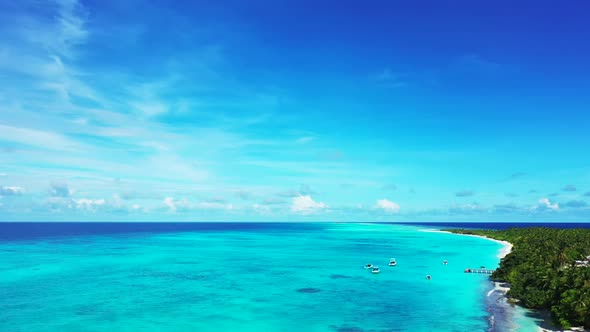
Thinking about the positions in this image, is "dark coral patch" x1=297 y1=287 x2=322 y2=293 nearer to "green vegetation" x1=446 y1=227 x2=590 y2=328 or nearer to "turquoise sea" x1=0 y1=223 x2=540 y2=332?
"turquoise sea" x1=0 y1=223 x2=540 y2=332

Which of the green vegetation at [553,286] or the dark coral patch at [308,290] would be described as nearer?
the green vegetation at [553,286]

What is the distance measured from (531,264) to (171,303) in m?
44.8

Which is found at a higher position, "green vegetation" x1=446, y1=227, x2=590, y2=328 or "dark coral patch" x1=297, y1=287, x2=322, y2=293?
"green vegetation" x1=446, y1=227, x2=590, y2=328

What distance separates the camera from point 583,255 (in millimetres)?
63406

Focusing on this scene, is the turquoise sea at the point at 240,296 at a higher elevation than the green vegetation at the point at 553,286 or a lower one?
lower

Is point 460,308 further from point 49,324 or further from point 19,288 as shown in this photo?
point 19,288

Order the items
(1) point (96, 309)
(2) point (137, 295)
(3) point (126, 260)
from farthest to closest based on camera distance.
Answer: (3) point (126, 260) < (2) point (137, 295) < (1) point (96, 309)

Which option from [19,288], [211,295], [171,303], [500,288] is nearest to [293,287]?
[211,295]

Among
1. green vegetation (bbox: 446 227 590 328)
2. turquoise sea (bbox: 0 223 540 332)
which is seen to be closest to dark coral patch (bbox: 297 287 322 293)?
turquoise sea (bbox: 0 223 540 332)

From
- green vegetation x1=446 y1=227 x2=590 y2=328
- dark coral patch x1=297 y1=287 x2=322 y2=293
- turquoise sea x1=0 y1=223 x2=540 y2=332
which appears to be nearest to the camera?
green vegetation x1=446 y1=227 x2=590 y2=328

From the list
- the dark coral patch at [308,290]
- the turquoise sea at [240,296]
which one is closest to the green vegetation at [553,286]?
the turquoise sea at [240,296]

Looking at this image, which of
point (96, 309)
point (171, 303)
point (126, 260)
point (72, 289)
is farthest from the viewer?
point (126, 260)

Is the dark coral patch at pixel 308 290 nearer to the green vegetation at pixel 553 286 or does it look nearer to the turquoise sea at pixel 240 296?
the turquoise sea at pixel 240 296

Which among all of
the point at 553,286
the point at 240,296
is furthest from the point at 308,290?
the point at 553,286
